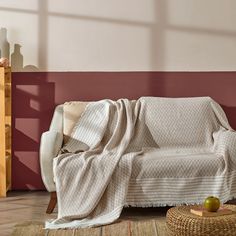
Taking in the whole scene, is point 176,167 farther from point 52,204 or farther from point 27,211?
point 27,211

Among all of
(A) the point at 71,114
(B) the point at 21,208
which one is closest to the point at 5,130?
(A) the point at 71,114

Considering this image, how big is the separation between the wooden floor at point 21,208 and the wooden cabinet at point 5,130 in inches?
5.5

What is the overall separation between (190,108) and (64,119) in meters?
1.06

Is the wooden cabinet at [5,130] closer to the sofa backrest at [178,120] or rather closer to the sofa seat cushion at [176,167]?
the sofa backrest at [178,120]

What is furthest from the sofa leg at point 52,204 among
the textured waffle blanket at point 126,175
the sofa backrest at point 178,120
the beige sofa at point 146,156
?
the sofa backrest at point 178,120

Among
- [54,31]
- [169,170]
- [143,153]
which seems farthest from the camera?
[54,31]

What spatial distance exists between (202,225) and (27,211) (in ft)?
5.68

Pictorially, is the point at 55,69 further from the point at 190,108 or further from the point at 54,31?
the point at 190,108

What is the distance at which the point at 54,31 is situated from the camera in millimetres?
5320

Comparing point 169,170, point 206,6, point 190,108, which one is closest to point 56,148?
point 169,170

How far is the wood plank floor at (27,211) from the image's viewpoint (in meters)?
4.27

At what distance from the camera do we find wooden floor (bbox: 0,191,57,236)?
423cm

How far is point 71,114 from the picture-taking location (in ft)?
16.4

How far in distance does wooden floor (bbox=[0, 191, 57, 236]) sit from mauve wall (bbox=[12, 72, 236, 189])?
1.44 ft
